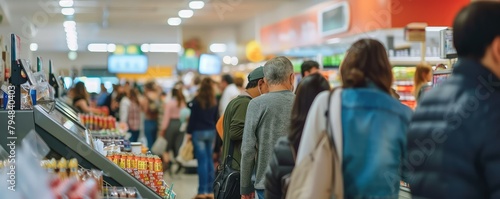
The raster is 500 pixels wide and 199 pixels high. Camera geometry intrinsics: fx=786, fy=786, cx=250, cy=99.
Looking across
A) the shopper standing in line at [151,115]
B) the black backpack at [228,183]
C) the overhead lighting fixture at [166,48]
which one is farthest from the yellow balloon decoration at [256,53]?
the black backpack at [228,183]

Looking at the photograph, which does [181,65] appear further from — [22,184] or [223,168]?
[22,184]

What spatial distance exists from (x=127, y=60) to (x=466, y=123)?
2140 centimetres

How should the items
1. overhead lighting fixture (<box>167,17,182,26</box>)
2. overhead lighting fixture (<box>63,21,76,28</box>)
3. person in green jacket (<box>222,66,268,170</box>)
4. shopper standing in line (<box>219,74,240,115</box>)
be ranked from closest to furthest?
person in green jacket (<box>222,66,268,170</box>) → shopper standing in line (<box>219,74,240,115</box>) → overhead lighting fixture (<box>63,21,76,28</box>) → overhead lighting fixture (<box>167,17,182,26</box>)

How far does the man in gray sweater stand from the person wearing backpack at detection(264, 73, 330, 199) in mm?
810

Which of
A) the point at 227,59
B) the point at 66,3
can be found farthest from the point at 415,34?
the point at 227,59

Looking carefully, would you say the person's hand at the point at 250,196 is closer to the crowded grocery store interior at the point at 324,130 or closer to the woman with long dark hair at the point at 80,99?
the crowded grocery store interior at the point at 324,130

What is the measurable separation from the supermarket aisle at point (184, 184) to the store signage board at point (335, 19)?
301cm

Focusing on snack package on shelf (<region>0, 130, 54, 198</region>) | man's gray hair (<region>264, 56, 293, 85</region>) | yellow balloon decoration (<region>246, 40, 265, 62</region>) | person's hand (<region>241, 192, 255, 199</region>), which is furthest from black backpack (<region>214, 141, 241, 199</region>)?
yellow balloon decoration (<region>246, 40, 265, 62</region>)

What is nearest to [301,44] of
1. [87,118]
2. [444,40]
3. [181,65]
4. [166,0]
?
[166,0]

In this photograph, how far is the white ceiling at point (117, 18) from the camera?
17.3 meters

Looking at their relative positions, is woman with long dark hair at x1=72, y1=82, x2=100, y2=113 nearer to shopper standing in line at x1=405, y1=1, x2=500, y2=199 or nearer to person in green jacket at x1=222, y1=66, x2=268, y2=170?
person in green jacket at x1=222, y1=66, x2=268, y2=170

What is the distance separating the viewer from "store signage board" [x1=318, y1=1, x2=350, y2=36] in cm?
1111

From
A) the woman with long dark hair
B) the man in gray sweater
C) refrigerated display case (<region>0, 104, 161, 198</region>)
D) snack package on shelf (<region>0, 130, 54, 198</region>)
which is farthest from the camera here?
the woman with long dark hair

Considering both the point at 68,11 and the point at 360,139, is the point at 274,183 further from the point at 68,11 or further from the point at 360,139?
the point at 68,11
